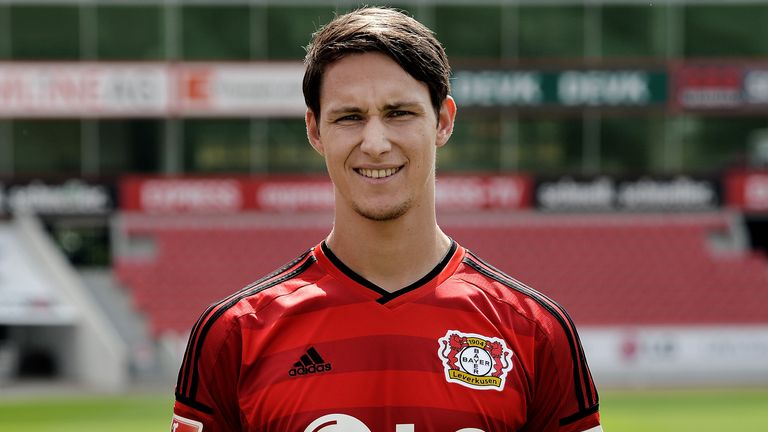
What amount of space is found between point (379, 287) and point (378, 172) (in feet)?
1.06

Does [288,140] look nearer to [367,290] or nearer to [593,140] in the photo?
[593,140]

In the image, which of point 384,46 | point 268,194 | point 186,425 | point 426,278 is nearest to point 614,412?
point 268,194

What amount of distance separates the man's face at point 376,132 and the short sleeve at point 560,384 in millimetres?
516

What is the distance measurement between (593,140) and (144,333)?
11285mm

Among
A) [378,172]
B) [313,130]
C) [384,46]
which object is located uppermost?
[384,46]

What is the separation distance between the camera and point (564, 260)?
2438 cm

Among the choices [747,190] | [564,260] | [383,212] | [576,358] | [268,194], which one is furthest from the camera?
[747,190]

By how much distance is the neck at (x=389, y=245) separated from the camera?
8.98ft

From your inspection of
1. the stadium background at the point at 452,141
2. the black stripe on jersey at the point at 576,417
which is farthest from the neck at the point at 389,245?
the stadium background at the point at 452,141

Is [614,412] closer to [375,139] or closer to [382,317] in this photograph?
[382,317]

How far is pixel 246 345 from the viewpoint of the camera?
2.71 metres

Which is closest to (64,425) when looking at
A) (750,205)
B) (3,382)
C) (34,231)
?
(3,382)

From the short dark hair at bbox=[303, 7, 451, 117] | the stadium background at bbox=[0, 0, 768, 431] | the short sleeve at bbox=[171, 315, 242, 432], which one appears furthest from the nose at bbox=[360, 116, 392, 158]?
the stadium background at bbox=[0, 0, 768, 431]

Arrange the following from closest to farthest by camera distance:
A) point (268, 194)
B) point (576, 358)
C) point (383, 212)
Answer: point (383, 212), point (576, 358), point (268, 194)
